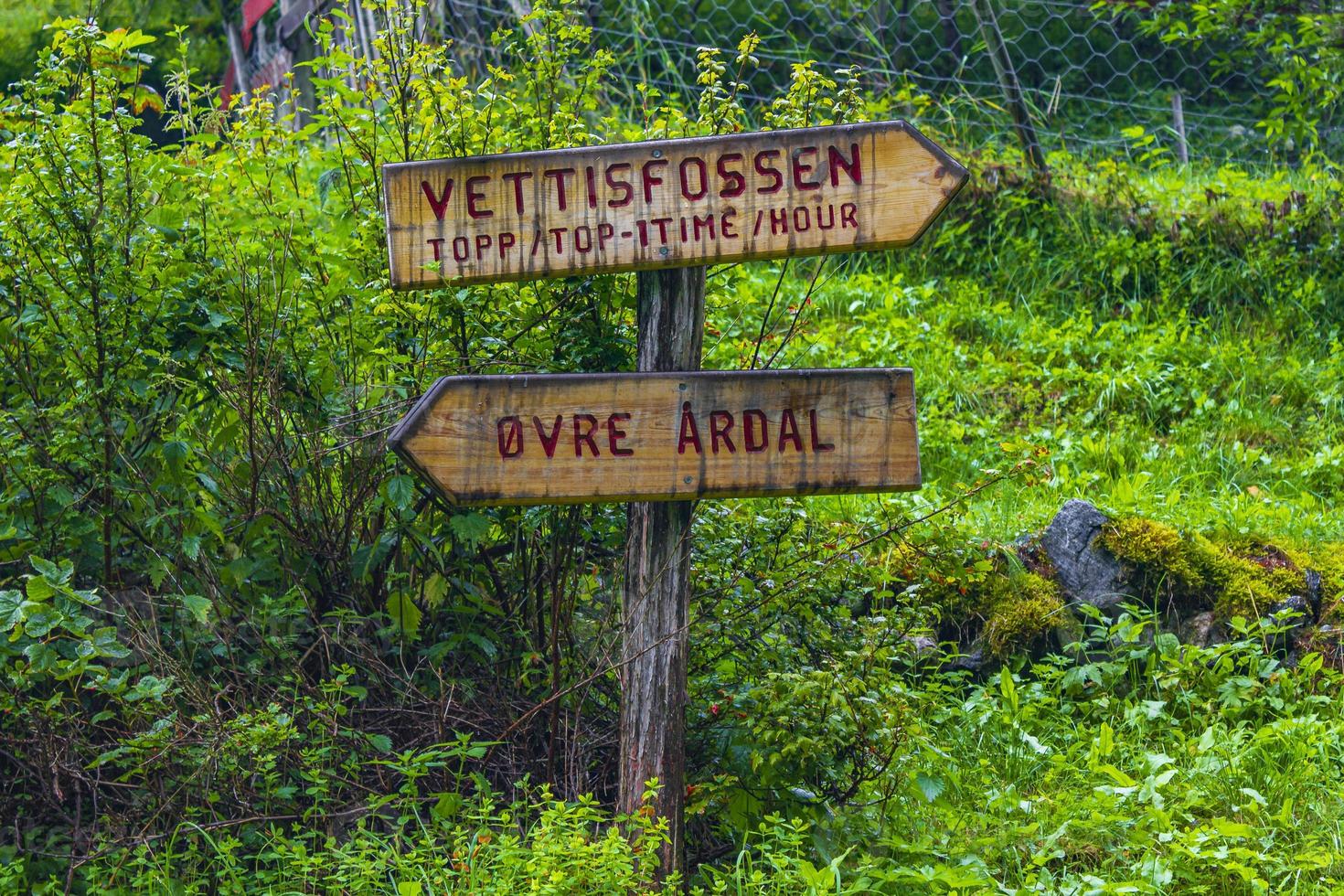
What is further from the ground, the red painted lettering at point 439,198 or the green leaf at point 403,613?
the red painted lettering at point 439,198

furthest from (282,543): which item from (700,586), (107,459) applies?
(700,586)

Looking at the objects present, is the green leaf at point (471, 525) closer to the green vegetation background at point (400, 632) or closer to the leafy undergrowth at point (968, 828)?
the green vegetation background at point (400, 632)

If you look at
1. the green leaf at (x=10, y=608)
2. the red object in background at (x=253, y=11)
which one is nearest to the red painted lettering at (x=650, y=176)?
the green leaf at (x=10, y=608)

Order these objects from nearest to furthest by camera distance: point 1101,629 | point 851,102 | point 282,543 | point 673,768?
point 673,768 → point 851,102 → point 282,543 → point 1101,629

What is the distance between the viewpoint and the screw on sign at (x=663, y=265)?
2930 millimetres

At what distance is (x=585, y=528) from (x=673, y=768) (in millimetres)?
700

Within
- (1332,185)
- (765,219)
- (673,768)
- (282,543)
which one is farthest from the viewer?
(1332,185)

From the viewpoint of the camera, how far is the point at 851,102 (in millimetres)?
3533

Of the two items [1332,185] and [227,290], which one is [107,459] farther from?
[1332,185]

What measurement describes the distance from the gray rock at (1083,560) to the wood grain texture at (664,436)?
1.75 metres

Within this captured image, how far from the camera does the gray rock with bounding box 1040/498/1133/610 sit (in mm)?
4469

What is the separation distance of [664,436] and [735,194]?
0.51 meters

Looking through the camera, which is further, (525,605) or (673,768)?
(525,605)

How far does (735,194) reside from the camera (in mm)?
2936
